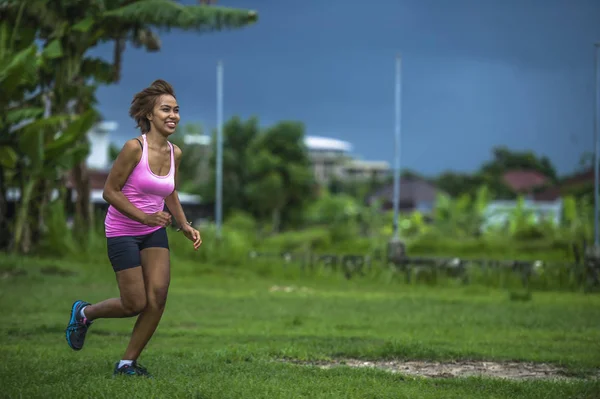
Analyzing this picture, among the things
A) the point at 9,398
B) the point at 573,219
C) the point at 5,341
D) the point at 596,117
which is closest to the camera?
the point at 9,398

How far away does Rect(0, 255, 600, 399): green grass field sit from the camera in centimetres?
612

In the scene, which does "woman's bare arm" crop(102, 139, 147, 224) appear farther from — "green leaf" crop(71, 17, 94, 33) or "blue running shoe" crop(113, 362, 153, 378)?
"green leaf" crop(71, 17, 94, 33)

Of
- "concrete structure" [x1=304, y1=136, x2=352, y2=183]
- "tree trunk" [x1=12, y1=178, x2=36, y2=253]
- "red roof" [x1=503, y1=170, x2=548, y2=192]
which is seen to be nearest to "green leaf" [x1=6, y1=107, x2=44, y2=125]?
"tree trunk" [x1=12, y1=178, x2=36, y2=253]

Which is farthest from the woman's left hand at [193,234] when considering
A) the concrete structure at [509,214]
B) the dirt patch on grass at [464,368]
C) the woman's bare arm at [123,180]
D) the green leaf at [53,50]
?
the concrete structure at [509,214]

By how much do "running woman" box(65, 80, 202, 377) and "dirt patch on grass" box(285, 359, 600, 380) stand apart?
5.58ft

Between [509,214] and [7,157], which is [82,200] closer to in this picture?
[7,157]

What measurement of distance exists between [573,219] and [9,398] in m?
27.9

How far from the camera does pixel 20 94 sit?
67.6 ft

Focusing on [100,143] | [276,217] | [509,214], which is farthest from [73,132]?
[100,143]

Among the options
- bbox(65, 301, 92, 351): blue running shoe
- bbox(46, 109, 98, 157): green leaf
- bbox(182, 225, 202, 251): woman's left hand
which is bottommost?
bbox(65, 301, 92, 351): blue running shoe

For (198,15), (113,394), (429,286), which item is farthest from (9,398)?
(198,15)

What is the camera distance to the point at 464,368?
25.0 feet

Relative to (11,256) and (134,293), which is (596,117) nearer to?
(11,256)

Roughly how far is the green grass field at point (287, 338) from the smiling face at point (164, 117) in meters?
1.78
